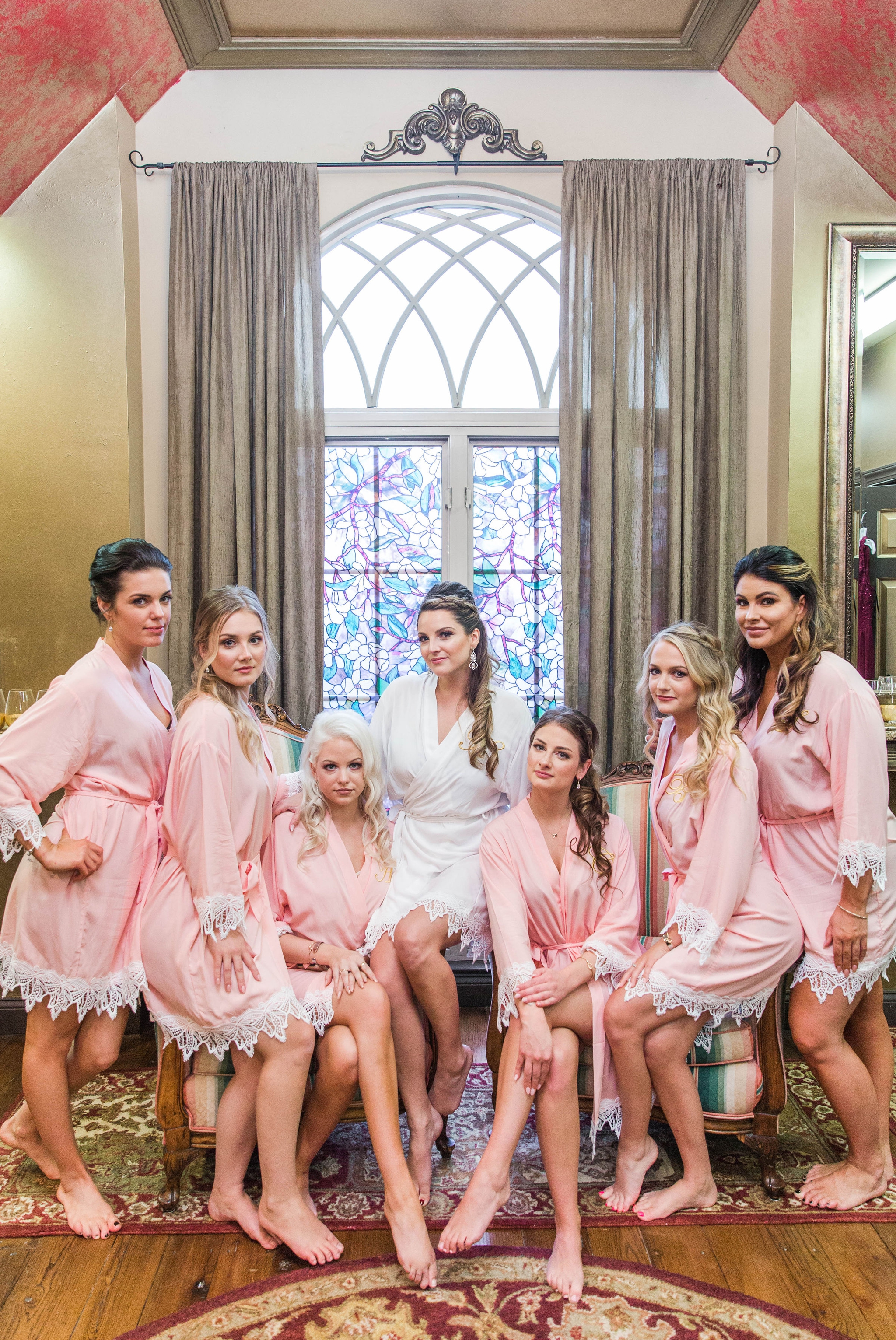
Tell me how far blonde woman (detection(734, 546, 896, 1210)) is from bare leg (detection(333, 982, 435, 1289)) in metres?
0.98

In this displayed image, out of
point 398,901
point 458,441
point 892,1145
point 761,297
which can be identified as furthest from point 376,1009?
point 761,297

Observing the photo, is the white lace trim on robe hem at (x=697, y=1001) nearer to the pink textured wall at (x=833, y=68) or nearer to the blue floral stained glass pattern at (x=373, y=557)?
the blue floral stained glass pattern at (x=373, y=557)

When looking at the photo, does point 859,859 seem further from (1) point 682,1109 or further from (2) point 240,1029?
(2) point 240,1029

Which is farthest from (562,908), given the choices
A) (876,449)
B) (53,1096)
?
(876,449)

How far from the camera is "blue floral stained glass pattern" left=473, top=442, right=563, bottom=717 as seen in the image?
3809 millimetres

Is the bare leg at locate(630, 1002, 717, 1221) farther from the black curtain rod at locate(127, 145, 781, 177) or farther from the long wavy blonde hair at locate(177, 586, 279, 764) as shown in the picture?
the black curtain rod at locate(127, 145, 781, 177)

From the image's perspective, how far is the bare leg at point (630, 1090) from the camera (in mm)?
2244

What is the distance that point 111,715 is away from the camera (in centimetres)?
229

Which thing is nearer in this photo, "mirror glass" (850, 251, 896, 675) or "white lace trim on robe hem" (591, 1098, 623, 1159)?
"white lace trim on robe hem" (591, 1098, 623, 1159)

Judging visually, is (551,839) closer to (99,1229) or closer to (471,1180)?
(471,1180)

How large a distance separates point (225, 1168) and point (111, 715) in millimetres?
1088

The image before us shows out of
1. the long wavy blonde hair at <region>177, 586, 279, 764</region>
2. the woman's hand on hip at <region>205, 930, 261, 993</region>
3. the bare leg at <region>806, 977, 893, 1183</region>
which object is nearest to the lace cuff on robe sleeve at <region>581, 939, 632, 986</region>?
the bare leg at <region>806, 977, 893, 1183</region>

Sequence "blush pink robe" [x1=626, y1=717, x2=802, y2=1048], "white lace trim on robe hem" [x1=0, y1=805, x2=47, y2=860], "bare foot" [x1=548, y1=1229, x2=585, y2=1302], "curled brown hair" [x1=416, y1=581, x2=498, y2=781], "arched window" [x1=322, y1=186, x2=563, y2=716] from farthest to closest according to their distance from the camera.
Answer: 1. "arched window" [x1=322, y1=186, x2=563, y2=716]
2. "curled brown hair" [x1=416, y1=581, x2=498, y2=781]
3. "blush pink robe" [x1=626, y1=717, x2=802, y2=1048]
4. "white lace trim on robe hem" [x1=0, y1=805, x2=47, y2=860]
5. "bare foot" [x1=548, y1=1229, x2=585, y2=1302]

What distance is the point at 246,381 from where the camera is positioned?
3.48 meters
